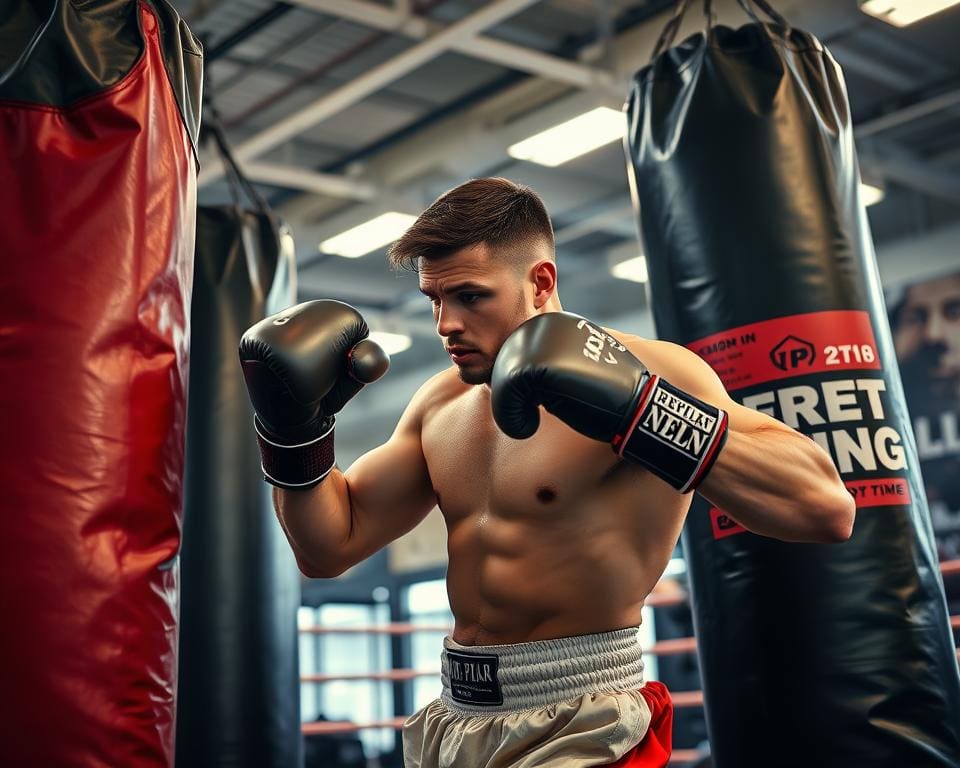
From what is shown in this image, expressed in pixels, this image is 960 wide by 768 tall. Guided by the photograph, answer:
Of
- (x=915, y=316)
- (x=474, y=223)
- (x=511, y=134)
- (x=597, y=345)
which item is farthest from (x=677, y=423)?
(x=915, y=316)

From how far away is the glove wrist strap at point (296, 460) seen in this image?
1.90 meters

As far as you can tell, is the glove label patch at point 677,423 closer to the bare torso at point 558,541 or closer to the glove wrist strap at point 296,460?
the bare torso at point 558,541

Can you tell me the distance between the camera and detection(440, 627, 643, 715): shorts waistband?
174 centimetres

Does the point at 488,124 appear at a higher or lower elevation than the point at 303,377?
higher

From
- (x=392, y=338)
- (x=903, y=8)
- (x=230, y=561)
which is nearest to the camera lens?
(x=230, y=561)

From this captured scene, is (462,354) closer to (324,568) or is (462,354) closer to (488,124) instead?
(324,568)

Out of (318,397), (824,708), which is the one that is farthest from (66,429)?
(824,708)

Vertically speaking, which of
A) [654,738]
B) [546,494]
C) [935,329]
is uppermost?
[935,329]

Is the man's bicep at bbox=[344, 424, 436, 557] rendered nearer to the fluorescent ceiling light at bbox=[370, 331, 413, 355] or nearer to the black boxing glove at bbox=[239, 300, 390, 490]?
the black boxing glove at bbox=[239, 300, 390, 490]

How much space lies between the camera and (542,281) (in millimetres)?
Result: 2004

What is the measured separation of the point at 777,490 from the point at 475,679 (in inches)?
23.1

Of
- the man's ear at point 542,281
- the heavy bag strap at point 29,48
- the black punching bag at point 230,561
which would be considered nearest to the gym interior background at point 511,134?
the black punching bag at point 230,561

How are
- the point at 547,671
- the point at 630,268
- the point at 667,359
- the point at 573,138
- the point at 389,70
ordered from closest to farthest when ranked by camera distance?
the point at 547,671
the point at 667,359
the point at 389,70
the point at 573,138
the point at 630,268

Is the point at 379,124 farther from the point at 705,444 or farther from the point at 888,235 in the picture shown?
the point at 705,444
